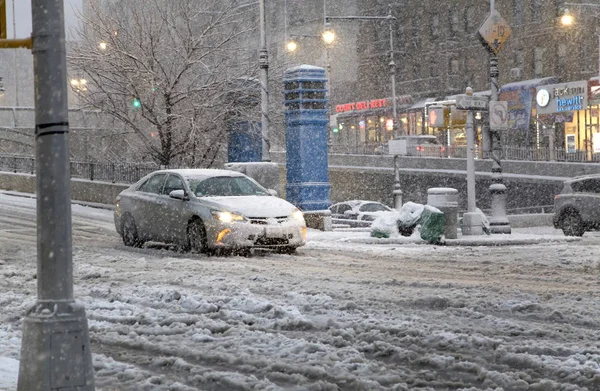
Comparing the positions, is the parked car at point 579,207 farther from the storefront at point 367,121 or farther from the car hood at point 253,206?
the storefront at point 367,121

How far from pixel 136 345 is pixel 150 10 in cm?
2716

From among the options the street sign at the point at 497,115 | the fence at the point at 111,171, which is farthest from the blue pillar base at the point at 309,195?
the fence at the point at 111,171

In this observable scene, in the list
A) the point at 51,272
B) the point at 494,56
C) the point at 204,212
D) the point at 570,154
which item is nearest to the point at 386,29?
the point at 570,154

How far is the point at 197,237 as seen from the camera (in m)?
17.8

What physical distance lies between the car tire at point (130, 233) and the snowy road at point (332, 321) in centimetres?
218

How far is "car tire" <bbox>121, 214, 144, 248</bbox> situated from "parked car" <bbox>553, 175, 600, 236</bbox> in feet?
38.5

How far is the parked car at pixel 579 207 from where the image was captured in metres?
25.6

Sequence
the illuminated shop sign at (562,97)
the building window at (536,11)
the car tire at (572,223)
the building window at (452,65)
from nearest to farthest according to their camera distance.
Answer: the car tire at (572,223) < the illuminated shop sign at (562,97) < the building window at (536,11) < the building window at (452,65)

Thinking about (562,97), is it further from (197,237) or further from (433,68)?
(197,237)

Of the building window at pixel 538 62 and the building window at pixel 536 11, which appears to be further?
the building window at pixel 538 62

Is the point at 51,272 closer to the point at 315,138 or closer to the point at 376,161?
the point at 315,138

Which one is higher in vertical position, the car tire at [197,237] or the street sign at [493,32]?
the street sign at [493,32]

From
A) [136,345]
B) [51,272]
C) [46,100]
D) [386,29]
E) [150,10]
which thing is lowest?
[136,345]

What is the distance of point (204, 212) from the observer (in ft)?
58.0
